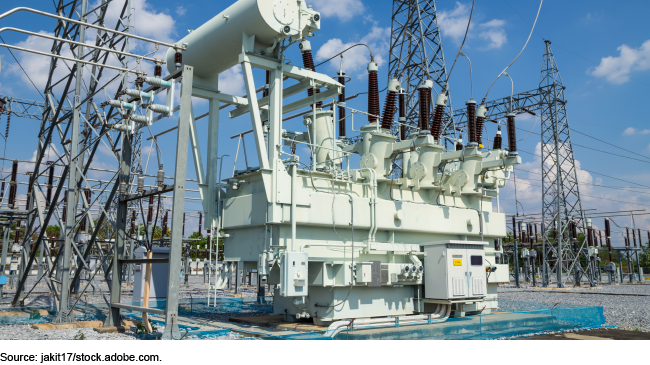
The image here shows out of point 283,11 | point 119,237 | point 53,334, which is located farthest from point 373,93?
point 53,334

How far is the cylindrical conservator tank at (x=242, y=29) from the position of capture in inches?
421

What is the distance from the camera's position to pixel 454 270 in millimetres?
11680

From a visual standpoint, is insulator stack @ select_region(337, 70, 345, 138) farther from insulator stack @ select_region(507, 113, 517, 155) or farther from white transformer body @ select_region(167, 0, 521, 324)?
insulator stack @ select_region(507, 113, 517, 155)

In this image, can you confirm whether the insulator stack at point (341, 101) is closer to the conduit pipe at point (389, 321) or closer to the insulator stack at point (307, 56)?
the insulator stack at point (307, 56)

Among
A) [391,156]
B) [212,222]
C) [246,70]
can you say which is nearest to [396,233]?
[391,156]

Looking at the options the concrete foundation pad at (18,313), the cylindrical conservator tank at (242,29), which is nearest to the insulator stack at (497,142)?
the cylindrical conservator tank at (242,29)

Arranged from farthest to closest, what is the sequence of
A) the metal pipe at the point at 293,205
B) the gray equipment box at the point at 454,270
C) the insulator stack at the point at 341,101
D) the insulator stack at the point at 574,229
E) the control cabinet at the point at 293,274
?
the insulator stack at the point at 574,229
the insulator stack at the point at 341,101
the gray equipment box at the point at 454,270
the metal pipe at the point at 293,205
the control cabinet at the point at 293,274

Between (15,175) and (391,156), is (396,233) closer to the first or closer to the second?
(391,156)

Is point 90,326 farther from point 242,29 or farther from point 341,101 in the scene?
point 341,101

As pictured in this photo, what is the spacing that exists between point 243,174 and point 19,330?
5742mm

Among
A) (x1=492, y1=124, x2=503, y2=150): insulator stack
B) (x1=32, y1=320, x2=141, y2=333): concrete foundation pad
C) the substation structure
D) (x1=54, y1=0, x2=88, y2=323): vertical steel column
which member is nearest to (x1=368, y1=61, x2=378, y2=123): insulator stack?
the substation structure

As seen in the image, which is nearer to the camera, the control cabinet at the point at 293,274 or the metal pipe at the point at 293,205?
the control cabinet at the point at 293,274

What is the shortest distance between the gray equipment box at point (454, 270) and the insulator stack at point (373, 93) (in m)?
3.55

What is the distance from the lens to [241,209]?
37.5 feet
